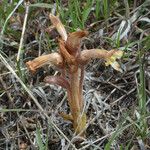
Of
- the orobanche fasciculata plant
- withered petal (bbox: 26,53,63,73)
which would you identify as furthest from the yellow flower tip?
withered petal (bbox: 26,53,63,73)

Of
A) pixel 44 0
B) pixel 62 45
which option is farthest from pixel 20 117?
pixel 44 0

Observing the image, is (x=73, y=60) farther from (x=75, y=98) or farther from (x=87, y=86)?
(x=87, y=86)

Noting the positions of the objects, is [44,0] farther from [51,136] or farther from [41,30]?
[51,136]

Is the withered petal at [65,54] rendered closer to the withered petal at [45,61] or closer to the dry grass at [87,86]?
the withered petal at [45,61]

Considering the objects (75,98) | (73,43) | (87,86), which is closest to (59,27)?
(73,43)

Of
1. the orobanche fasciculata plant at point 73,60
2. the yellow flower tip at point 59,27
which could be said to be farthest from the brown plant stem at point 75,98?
the yellow flower tip at point 59,27

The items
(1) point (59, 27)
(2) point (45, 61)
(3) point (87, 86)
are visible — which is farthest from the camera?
(3) point (87, 86)

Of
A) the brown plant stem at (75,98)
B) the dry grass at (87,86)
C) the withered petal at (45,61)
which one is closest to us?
the withered petal at (45,61)

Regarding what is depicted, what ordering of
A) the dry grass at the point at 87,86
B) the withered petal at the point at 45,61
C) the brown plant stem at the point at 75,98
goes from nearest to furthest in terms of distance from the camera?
the withered petal at the point at 45,61 → the brown plant stem at the point at 75,98 → the dry grass at the point at 87,86

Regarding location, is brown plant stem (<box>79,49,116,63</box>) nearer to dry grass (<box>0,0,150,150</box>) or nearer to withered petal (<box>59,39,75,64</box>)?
withered petal (<box>59,39,75,64</box>)

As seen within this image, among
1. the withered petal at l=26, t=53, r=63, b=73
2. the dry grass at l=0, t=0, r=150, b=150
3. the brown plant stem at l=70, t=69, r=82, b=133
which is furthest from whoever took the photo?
the dry grass at l=0, t=0, r=150, b=150

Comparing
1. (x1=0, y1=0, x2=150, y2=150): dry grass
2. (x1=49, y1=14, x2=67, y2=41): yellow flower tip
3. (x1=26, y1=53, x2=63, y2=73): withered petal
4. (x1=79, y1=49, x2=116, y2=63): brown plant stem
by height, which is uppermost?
(x1=49, y1=14, x2=67, y2=41): yellow flower tip
